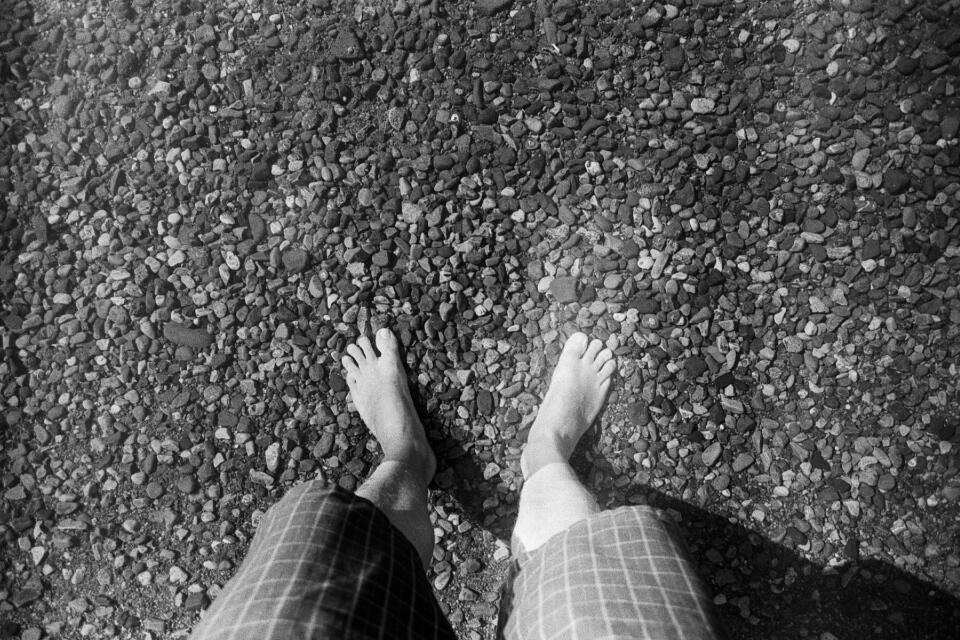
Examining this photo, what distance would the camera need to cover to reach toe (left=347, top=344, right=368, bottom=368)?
2.04 meters

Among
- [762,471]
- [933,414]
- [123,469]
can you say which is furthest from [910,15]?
[123,469]

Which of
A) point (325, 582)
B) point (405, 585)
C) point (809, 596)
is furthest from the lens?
point (809, 596)

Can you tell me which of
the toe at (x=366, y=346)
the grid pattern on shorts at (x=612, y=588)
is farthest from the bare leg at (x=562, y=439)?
the toe at (x=366, y=346)

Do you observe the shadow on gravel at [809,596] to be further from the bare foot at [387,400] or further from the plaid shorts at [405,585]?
the bare foot at [387,400]

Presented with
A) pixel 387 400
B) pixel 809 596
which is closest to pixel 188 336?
pixel 387 400

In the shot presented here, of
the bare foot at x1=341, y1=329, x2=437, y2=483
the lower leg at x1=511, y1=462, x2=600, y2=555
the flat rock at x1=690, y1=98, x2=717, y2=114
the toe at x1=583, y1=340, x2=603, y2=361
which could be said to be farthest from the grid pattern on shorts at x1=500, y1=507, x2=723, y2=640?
the flat rock at x1=690, y1=98, x2=717, y2=114

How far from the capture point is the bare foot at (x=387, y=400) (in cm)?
194

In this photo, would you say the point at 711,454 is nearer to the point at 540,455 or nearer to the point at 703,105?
the point at 540,455

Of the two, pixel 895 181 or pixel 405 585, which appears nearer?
pixel 405 585

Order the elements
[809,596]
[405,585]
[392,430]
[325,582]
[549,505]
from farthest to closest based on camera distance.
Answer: [392,430], [809,596], [549,505], [405,585], [325,582]

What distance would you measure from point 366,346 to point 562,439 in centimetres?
68

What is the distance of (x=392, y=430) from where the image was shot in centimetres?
196

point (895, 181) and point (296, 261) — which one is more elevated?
point (296, 261)

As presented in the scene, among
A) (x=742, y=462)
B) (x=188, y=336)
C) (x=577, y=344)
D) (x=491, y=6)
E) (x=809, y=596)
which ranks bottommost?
(x=809, y=596)
